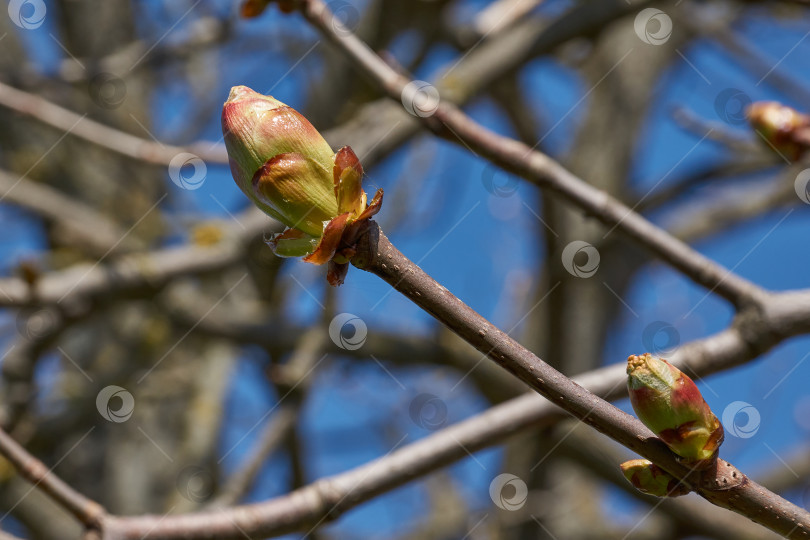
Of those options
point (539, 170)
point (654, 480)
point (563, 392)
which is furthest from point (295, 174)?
point (539, 170)

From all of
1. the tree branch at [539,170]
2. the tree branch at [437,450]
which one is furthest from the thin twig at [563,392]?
the tree branch at [539,170]

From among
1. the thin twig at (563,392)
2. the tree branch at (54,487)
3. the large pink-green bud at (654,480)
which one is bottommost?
the tree branch at (54,487)

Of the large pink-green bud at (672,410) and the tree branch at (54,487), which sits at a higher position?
the large pink-green bud at (672,410)

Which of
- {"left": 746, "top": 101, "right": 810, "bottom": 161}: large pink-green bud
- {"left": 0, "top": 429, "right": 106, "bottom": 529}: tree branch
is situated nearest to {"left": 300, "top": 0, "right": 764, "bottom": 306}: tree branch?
{"left": 746, "top": 101, "right": 810, "bottom": 161}: large pink-green bud

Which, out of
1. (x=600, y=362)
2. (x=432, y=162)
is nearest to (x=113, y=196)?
(x=432, y=162)

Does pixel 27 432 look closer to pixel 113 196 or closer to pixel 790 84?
pixel 113 196

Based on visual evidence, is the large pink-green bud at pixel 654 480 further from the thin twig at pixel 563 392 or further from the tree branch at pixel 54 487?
the tree branch at pixel 54 487

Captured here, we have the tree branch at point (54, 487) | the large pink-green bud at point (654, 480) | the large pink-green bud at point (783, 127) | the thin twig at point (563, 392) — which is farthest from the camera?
the large pink-green bud at point (783, 127)

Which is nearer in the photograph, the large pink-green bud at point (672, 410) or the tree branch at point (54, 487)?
the large pink-green bud at point (672, 410)
